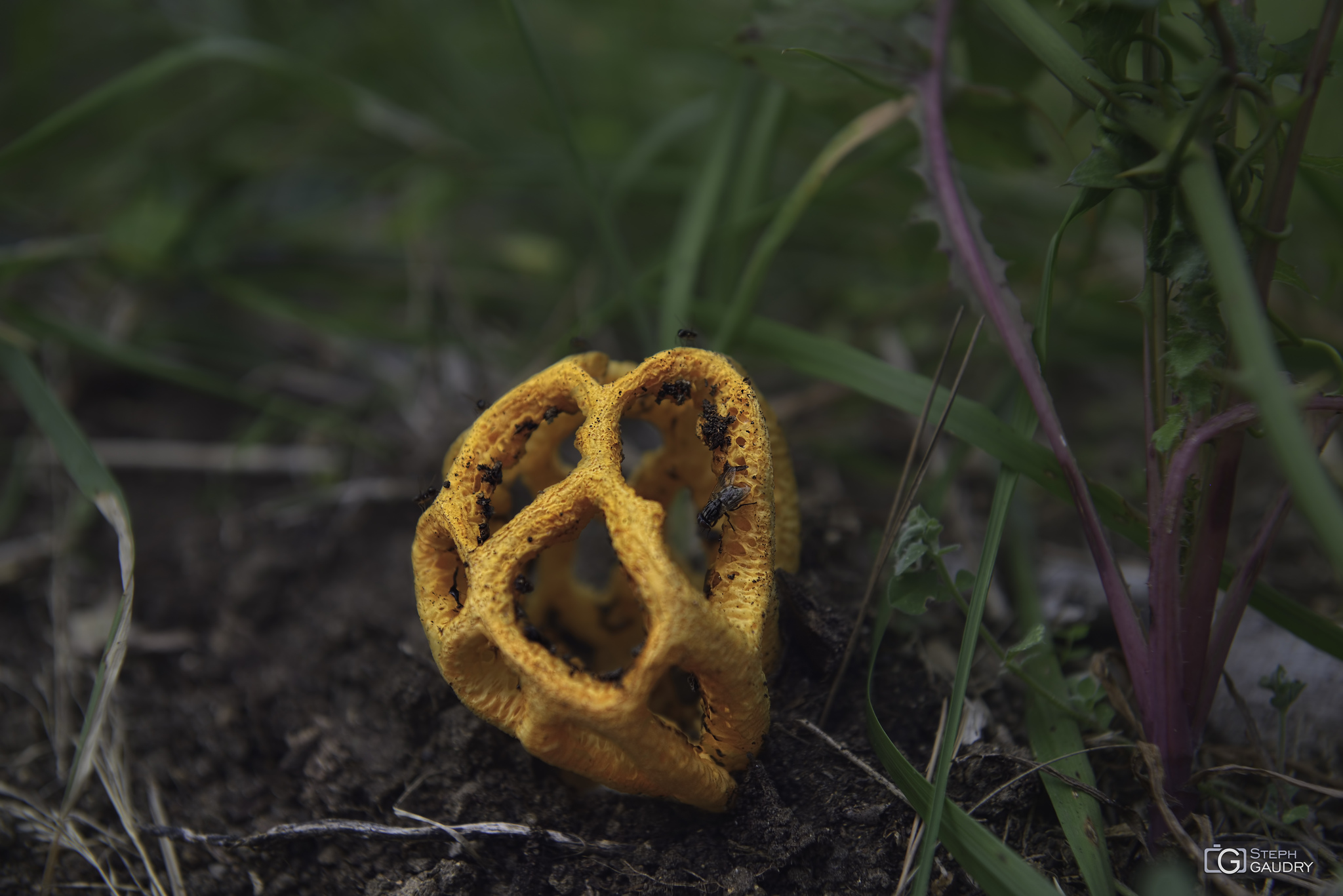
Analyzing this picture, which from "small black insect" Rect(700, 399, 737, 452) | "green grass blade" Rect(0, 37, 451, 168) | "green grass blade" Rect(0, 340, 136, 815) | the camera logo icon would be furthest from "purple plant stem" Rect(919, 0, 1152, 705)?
"green grass blade" Rect(0, 37, 451, 168)

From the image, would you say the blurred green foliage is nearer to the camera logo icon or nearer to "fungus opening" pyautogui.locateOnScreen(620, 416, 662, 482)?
"fungus opening" pyautogui.locateOnScreen(620, 416, 662, 482)

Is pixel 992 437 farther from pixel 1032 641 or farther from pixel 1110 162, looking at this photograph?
pixel 1110 162

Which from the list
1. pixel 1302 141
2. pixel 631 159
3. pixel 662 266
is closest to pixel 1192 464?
pixel 1302 141

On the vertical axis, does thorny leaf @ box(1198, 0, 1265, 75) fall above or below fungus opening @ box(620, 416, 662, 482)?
above

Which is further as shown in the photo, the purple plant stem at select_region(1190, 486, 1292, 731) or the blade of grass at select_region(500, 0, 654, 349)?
the blade of grass at select_region(500, 0, 654, 349)

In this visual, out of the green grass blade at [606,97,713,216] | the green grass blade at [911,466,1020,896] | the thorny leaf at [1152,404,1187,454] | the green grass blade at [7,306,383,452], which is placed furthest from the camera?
the green grass blade at [606,97,713,216]

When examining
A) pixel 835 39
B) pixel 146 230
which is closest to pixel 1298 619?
pixel 835 39
